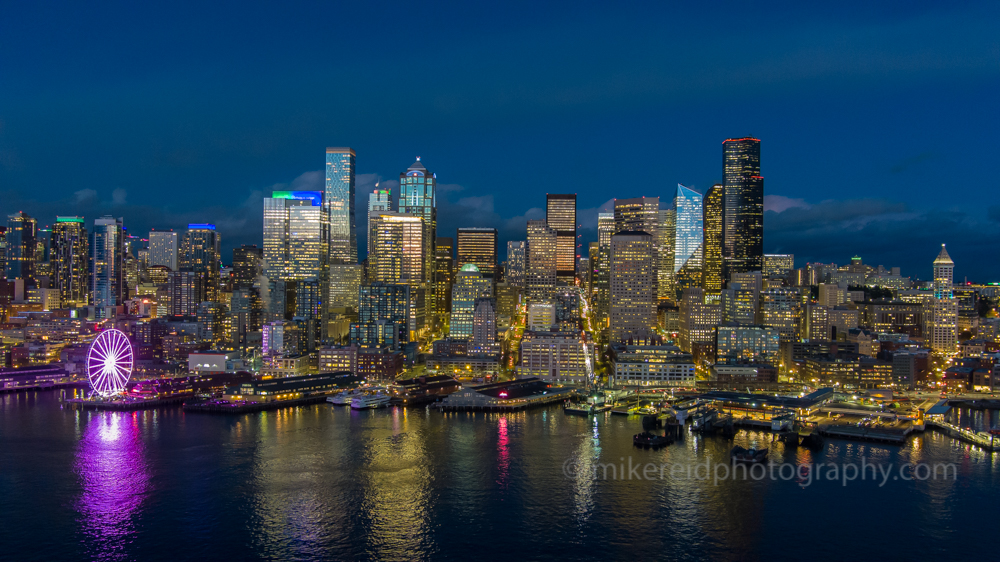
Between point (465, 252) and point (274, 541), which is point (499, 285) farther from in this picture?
point (274, 541)

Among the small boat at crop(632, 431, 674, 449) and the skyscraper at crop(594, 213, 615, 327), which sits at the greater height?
the skyscraper at crop(594, 213, 615, 327)

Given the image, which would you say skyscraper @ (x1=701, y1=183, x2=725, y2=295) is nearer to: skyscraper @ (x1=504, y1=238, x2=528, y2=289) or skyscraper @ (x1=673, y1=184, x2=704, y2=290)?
skyscraper @ (x1=673, y1=184, x2=704, y2=290)

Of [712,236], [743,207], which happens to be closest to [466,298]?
[712,236]

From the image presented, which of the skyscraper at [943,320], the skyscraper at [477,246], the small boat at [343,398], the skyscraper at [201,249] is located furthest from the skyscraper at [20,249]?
the skyscraper at [943,320]

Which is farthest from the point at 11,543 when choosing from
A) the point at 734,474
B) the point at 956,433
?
the point at 956,433

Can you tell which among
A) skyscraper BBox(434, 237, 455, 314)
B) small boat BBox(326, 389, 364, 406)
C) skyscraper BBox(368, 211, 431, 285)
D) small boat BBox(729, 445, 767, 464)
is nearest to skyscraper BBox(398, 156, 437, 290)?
skyscraper BBox(434, 237, 455, 314)

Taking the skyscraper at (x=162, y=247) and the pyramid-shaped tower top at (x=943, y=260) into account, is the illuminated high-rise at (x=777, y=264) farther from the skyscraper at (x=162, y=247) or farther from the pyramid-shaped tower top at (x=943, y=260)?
the skyscraper at (x=162, y=247)
